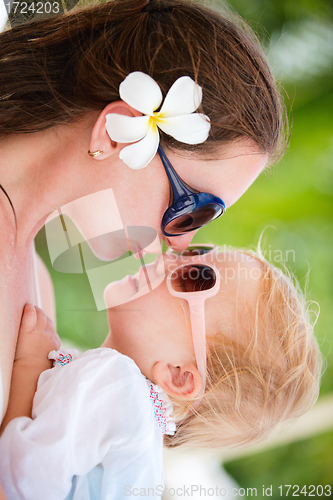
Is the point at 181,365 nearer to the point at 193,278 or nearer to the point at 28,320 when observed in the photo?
the point at 193,278

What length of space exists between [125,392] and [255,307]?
400mm

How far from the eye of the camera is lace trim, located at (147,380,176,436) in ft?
3.14

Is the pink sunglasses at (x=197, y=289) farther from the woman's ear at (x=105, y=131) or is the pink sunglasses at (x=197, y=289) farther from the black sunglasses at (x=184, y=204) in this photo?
the woman's ear at (x=105, y=131)

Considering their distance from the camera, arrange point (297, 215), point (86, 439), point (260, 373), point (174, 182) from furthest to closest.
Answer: point (297, 215)
point (260, 373)
point (174, 182)
point (86, 439)

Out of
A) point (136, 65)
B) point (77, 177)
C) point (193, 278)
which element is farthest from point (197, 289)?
point (136, 65)

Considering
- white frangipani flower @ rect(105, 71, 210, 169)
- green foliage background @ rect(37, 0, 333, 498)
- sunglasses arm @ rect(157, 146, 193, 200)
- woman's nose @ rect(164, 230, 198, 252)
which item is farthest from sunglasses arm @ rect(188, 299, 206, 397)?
green foliage background @ rect(37, 0, 333, 498)

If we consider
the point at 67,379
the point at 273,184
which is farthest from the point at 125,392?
the point at 273,184

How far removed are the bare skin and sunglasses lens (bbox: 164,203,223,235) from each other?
35 millimetres

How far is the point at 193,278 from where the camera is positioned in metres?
1.05

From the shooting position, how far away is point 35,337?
938mm

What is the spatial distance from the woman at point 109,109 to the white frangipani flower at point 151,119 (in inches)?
1.3

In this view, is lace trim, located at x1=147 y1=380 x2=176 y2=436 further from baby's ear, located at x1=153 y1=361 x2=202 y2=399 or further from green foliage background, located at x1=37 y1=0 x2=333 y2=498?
green foliage background, located at x1=37 y1=0 x2=333 y2=498

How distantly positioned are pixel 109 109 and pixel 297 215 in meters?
1.55

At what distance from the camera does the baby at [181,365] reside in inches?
31.4
